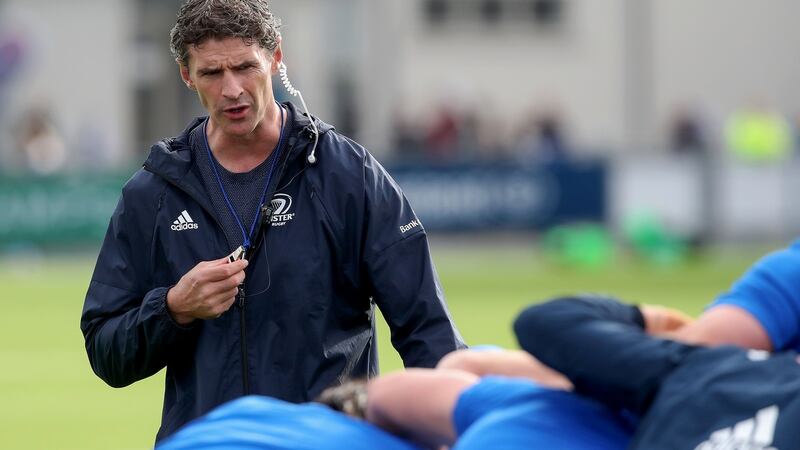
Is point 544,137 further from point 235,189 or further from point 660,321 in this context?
point 660,321

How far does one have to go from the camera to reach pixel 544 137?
98.2 feet

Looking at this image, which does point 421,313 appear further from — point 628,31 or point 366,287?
point 628,31

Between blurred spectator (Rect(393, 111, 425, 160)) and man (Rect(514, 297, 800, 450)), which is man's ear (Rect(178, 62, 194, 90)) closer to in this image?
man (Rect(514, 297, 800, 450))

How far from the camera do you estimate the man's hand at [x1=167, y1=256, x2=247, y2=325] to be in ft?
16.8

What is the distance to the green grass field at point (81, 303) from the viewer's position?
437 inches

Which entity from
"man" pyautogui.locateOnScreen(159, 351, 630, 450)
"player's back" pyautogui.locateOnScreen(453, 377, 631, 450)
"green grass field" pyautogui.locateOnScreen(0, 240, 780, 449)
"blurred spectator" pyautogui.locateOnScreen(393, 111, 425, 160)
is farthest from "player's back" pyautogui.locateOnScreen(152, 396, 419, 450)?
"blurred spectator" pyautogui.locateOnScreen(393, 111, 425, 160)

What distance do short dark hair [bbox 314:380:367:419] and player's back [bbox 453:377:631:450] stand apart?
1.05 ft

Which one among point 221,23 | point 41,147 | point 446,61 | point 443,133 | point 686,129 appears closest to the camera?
point 221,23

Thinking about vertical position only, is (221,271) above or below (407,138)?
above

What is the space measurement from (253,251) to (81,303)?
13.4 metres

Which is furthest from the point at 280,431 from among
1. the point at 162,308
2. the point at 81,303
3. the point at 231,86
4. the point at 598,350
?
the point at 81,303

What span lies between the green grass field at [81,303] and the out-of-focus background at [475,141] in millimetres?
41

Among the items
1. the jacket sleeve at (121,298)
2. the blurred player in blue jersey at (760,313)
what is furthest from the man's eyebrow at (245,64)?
the blurred player in blue jersey at (760,313)

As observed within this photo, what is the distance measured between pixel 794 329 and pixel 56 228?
19.9 m
